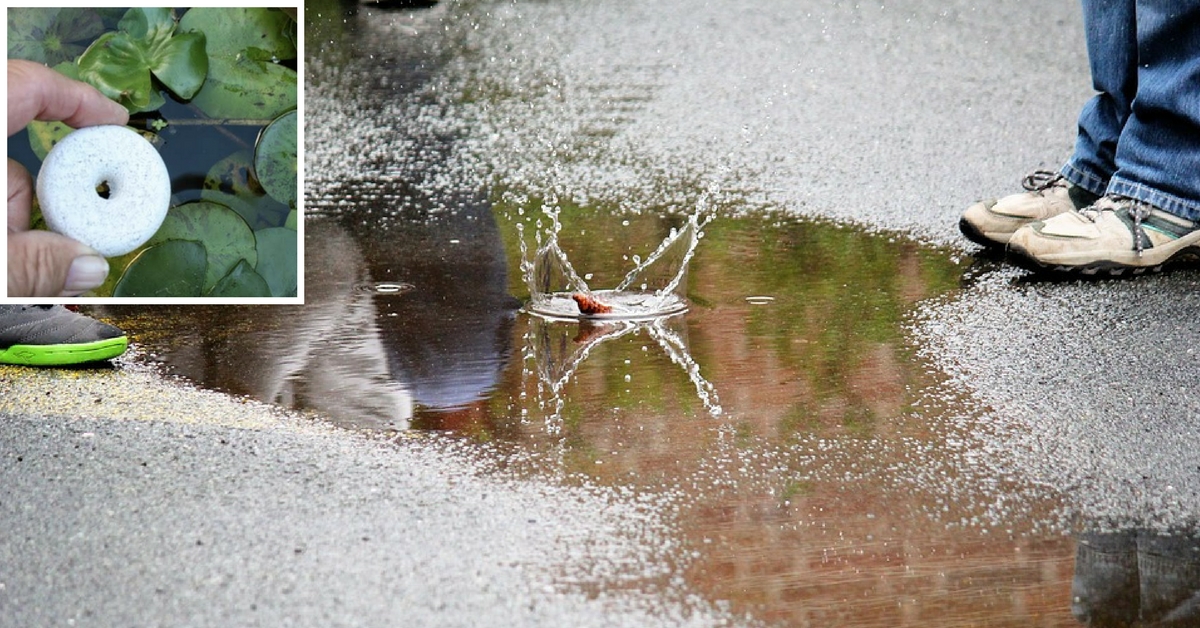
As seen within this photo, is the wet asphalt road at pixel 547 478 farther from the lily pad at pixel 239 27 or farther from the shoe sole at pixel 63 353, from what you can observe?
the lily pad at pixel 239 27

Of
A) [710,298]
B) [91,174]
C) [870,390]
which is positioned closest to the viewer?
[91,174]

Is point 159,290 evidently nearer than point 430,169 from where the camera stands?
Yes

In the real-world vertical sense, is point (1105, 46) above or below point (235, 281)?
above

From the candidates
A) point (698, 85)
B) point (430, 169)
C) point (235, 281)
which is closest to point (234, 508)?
point (235, 281)

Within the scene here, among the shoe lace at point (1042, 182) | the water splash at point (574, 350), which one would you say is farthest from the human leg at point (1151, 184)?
the water splash at point (574, 350)

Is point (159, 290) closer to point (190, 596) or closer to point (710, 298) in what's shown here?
point (190, 596)

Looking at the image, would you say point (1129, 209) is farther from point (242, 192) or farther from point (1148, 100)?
point (242, 192)
